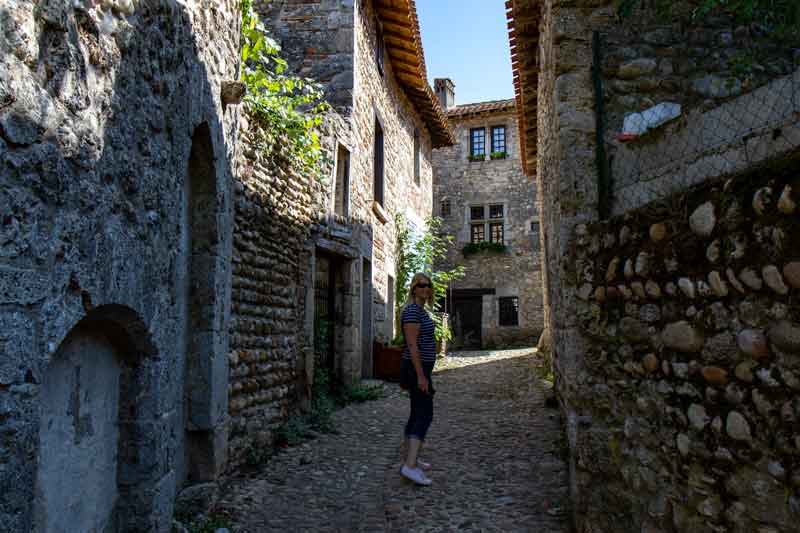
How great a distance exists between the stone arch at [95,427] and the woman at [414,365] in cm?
182

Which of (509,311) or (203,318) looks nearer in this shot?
(203,318)

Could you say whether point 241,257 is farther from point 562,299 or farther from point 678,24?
point 678,24

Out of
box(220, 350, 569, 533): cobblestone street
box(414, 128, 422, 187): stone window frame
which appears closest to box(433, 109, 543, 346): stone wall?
box(414, 128, 422, 187): stone window frame

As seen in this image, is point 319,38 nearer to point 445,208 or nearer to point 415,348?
point 415,348

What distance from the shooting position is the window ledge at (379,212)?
909 cm

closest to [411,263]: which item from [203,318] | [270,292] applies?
[270,292]

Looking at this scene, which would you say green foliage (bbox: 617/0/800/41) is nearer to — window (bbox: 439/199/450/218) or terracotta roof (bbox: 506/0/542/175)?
terracotta roof (bbox: 506/0/542/175)

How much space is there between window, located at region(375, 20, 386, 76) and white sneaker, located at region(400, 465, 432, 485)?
23.3 feet

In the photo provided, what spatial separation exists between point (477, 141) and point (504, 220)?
2739 millimetres

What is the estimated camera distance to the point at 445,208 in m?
18.5

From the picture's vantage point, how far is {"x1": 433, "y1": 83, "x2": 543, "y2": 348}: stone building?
17016 mm

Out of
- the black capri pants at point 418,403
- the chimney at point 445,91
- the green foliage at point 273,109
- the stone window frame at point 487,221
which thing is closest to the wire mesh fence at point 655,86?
the black capri pants at point 418,403

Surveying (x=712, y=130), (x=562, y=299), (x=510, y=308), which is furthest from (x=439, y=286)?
(x=712, y=130)

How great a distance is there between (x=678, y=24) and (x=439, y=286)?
8401 millimetres
